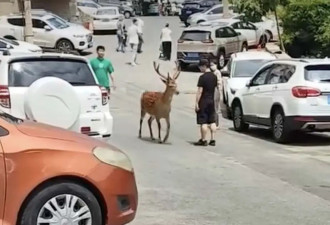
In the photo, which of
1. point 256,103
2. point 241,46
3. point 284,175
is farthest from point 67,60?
point 241,46

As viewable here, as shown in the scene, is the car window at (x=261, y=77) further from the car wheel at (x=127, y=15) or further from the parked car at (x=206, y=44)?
the car wheel at (x=127, y=15)

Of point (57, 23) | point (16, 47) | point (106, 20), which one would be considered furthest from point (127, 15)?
point (16, 47)

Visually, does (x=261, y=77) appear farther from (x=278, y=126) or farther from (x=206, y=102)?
(x=206, y=102)

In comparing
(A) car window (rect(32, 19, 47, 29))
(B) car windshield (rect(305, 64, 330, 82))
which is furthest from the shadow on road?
(A) car window (rect(32, 19, 47, 29))

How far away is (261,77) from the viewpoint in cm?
1736

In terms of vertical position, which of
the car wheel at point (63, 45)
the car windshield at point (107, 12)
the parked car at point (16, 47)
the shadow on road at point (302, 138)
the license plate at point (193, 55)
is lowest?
the shadow on road at point (302, 138)

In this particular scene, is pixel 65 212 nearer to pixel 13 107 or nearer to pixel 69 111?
pixel 69 111

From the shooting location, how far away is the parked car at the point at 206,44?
3180cm

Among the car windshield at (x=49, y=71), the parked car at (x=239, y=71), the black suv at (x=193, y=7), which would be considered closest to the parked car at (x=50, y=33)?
the parked car at (x=239, y=71)

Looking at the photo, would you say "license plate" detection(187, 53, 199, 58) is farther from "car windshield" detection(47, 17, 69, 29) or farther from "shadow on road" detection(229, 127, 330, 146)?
"shadow on road" detection(229, 127, 330, 146)

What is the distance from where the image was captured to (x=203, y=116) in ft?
50.1

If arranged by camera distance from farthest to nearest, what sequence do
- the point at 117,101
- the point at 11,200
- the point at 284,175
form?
the point at 117,101, the point at 284,175, the point at 11,200

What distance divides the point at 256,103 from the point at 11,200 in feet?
36.6

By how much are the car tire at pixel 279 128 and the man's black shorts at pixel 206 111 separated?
4.79 feet
